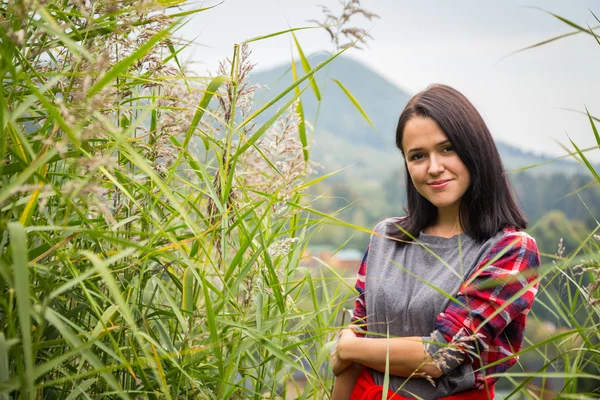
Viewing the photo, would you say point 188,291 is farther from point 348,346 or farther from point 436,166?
point 436,166

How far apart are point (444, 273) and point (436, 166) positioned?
30cm

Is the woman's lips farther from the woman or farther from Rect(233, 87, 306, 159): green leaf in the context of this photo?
Rect(233, 87, 306, 159): green leaf

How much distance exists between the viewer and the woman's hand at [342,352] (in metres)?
1.50

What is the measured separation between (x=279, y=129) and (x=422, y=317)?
0.65m

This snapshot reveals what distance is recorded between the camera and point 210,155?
1.73 m

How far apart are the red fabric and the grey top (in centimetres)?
2

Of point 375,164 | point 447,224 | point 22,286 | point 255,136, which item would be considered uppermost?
point 255,136

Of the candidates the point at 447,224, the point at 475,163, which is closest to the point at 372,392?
the point at 447,224

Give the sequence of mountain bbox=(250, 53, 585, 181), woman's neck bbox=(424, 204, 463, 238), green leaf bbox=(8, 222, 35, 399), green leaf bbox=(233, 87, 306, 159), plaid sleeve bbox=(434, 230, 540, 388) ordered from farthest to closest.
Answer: mountain bbox=(250, 53, 585, 181) → woman's neck bbox=(424, 204, 463, 238) → plaid sleeve bbox=(434, 230, 540, 388) → green leaf bbox=(233, 87, 306, 159) → green leaf bbox=(8, 222, 35, 399)

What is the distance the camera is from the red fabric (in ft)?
4.58

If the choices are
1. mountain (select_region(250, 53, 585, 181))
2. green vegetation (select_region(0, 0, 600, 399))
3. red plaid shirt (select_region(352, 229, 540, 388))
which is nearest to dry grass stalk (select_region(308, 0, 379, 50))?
green vegetation (select_region(0, 0, 600, 399))

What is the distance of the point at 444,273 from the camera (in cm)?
150

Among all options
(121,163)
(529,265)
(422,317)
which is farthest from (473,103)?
(121,163)

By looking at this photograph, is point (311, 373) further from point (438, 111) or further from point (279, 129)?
point (438, 111)
